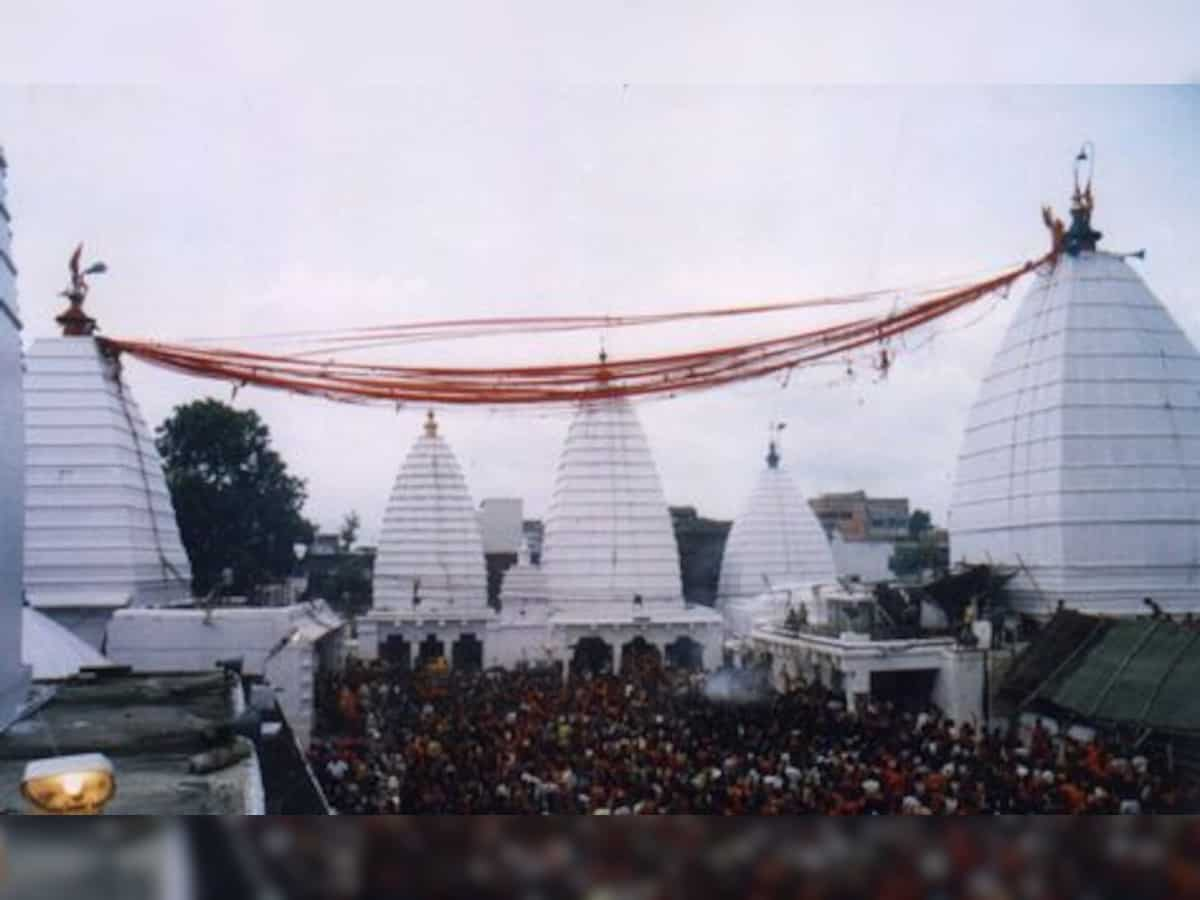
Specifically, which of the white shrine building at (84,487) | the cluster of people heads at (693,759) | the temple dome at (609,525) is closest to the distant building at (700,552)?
the temple dome at (609,525)

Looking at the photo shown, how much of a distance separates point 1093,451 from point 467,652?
31.1 feet

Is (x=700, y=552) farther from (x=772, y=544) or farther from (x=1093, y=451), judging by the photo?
(x=1093, y=451)

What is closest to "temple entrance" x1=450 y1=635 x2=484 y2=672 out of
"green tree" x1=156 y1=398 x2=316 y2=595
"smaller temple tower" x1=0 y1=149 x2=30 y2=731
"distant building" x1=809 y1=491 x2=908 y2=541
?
"green tree" x1=156 y1=398 x2=316 y2=595

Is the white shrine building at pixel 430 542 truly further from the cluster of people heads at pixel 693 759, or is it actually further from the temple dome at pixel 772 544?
the cluster of people heads at pixel 693 759

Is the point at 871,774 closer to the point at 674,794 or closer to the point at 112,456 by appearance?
the point at 674,794

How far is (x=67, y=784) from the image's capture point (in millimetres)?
3365

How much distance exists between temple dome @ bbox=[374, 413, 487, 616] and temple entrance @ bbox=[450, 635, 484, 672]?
4.39 feet

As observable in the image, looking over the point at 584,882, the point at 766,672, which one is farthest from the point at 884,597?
the point at 584,882

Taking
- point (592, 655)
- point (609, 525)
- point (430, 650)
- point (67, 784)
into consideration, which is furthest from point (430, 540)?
point (67, 784)

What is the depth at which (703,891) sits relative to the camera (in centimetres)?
455

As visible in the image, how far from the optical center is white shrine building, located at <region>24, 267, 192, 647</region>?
1323 centimetres

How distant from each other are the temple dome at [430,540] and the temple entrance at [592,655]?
274 cm

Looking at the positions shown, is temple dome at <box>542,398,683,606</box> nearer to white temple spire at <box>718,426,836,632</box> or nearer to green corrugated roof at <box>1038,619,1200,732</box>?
white temple spire at <box>718,426,836,632</box>

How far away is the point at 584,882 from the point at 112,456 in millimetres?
11354
